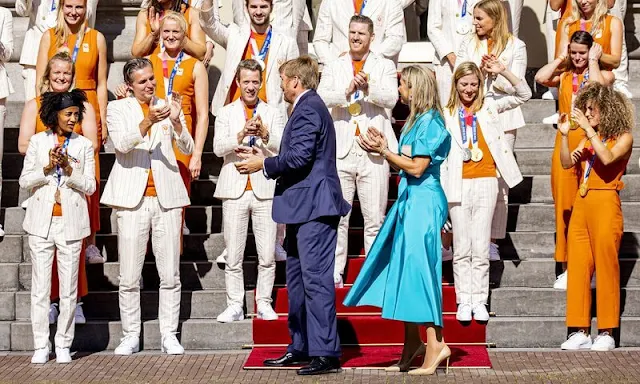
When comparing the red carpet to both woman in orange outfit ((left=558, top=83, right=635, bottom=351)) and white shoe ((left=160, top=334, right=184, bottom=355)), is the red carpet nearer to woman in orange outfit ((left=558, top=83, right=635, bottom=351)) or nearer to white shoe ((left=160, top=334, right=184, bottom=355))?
white shoe ((left=160, top=334, right=184, bottom=355))

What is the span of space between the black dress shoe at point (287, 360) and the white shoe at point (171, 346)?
0.93 meters

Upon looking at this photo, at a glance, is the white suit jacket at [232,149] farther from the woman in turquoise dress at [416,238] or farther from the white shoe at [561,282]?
the white shoe at [561,282]

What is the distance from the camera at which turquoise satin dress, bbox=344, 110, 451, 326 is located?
1030cm

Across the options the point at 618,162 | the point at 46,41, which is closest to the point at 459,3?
the point at 618,162

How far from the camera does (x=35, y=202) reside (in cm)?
1116

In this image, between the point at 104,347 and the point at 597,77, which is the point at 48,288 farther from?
the point at 597,77

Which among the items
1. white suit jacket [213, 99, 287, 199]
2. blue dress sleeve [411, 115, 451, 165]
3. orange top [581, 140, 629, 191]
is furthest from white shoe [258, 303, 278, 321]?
orange top [581, 140, 629, 191]

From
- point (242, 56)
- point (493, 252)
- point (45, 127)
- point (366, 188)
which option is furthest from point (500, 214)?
point (45, 127)

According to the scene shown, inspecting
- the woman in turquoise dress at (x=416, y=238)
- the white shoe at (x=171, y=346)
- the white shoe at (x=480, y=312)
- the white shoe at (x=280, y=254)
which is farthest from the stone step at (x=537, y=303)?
the white shoe at (x=171, y=346)

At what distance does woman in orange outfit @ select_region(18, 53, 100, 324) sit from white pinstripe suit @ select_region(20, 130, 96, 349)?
1.05 ft

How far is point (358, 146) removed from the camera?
12.0 meters

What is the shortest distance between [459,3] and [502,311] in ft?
10.9

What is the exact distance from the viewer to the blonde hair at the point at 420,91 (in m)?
10.4

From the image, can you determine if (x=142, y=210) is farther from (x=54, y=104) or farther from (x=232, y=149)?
(x=54, y=104)
